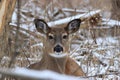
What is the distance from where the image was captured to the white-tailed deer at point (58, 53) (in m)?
5.12

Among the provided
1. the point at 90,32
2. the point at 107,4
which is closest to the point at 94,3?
the point at 107,4

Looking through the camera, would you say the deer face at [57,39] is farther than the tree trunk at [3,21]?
Yes

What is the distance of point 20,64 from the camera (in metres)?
5.41

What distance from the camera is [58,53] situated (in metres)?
5.23

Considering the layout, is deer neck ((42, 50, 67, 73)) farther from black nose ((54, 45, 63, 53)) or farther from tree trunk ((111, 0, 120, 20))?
tree trunk ((111, 0, 120, 20))

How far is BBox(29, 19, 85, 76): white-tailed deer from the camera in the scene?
5.12 m

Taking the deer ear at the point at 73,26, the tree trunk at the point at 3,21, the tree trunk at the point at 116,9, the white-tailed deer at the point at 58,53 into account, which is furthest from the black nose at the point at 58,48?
the tree trunk at the point at 116,9

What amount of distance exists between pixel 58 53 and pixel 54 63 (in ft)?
0.48

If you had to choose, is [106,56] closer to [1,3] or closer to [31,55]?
[31,55]

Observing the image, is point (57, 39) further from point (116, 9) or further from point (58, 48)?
point (116, 9)

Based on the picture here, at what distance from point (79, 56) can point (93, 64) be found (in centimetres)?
78

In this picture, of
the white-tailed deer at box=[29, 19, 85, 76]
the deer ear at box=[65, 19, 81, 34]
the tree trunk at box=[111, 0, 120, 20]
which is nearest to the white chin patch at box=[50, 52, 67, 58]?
the white-tailed deer at box=[29, 19, 85, 76]

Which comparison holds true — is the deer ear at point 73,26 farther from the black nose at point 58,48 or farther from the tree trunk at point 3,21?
the tree trunk at point 3,21

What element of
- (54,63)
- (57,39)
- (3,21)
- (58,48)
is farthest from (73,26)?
(3,21)
